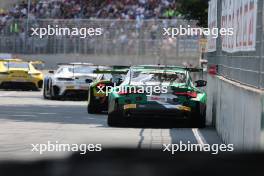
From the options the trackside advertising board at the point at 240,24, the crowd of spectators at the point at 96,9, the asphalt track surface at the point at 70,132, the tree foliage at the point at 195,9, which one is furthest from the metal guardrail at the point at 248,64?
the crowd of spectators at the point at 96,9

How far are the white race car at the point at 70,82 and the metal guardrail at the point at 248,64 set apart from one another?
10.4 metres

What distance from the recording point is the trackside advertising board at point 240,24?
29.8ft

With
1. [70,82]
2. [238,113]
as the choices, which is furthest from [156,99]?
[70,82]

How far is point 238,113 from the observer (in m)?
10.1

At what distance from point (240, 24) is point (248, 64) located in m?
1.02

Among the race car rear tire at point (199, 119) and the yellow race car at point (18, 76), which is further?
the yellow race car at point (18, 76)

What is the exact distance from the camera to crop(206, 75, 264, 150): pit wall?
7787 mm

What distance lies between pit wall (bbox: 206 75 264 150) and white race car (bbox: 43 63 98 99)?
9.39 meters

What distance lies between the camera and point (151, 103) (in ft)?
46.1

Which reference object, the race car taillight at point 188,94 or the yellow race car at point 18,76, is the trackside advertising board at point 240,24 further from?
the yellow race car at point 18,76

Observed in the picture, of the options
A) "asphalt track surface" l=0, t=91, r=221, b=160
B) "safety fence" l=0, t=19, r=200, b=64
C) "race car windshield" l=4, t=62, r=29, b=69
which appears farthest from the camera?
"safety fence" l=0, t=19, r=200, b=64

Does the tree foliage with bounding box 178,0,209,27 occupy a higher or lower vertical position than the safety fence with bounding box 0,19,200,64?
higher

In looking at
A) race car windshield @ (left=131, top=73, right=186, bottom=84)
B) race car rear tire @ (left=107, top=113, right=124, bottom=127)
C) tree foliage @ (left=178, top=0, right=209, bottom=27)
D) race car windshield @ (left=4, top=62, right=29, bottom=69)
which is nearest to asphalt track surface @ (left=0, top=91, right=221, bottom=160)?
race car rear tire @ (left=107, top=113, right=124, bottom=127)

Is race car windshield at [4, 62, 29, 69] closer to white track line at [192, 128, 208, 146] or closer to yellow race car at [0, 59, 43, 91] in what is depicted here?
yellow race car at [0, 59, 43, 91]
